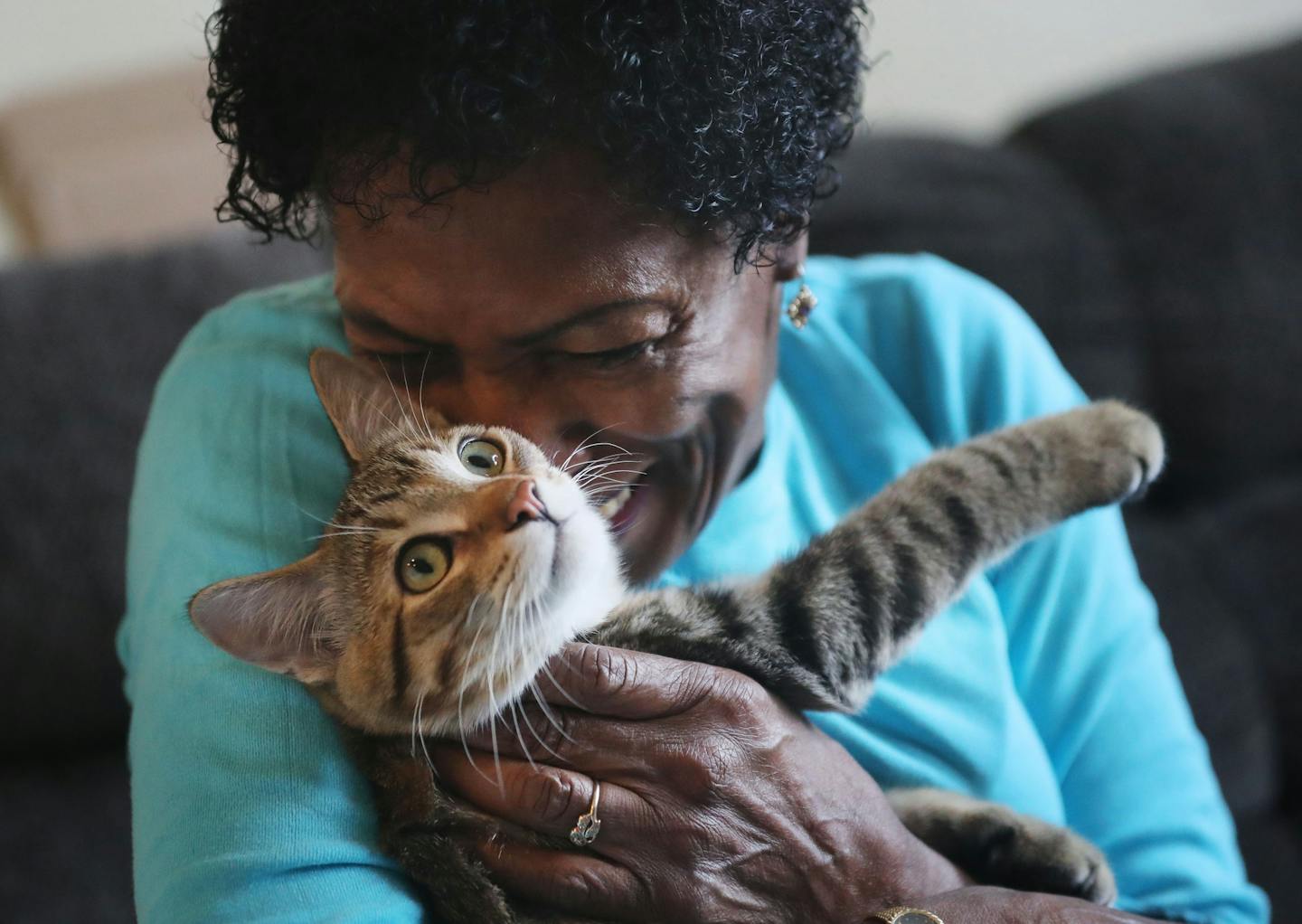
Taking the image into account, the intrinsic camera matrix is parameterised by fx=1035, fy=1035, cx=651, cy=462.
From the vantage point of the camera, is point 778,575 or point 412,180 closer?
point 412,180

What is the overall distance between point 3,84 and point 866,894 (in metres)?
2.19

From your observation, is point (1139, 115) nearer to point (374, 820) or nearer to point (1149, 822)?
point (1149, 822)

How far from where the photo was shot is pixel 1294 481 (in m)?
2.16

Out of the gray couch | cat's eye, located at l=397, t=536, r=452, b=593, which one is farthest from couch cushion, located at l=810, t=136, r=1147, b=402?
cat's eye, located at l=397, t=536, r=452, b=593

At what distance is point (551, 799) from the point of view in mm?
827

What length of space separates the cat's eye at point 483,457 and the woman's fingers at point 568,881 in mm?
325

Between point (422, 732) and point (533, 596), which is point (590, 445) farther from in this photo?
point (422, 732)

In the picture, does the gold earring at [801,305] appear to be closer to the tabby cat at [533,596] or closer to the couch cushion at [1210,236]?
the tabby cat at [533,596]

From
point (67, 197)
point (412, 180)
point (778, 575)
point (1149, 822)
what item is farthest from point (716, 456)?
point (67, 197)

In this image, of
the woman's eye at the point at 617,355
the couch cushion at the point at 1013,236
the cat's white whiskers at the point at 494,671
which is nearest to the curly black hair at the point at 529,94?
the woman's eye at the point at 617,355

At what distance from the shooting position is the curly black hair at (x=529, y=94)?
767 mm

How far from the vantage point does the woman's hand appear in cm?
84

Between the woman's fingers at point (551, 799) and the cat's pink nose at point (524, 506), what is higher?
the cat's pink nose at point (524, 506)

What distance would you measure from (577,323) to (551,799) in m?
0.39
